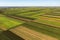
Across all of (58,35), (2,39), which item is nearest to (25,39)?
(2,39)

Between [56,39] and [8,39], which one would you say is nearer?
[56,39]

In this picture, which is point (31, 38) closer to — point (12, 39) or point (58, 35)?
point (12, 39)

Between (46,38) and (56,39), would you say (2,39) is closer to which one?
(46,38)

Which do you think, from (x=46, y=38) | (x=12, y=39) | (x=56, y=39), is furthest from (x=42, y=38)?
(x=12, y=39)

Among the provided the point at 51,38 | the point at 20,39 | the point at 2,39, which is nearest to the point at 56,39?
the point at 51,38

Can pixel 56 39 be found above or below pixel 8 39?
A: above

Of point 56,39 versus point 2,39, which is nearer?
point 56,39

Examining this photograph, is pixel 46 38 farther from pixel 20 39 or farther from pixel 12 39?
pixel 12 39

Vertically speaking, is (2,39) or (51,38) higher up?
(51,38)
